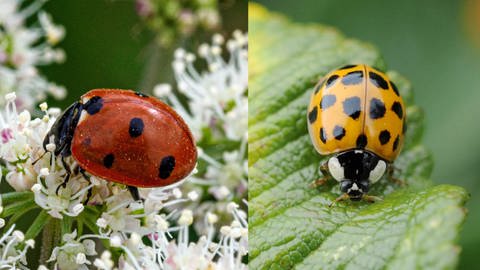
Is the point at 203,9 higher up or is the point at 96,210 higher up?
the point at 203,9

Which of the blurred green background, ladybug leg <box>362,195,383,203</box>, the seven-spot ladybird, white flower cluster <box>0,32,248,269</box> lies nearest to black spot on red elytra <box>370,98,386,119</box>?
the seven-spot ladybird

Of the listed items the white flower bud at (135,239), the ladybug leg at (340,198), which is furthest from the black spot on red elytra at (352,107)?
the white flower bud at (135,239)

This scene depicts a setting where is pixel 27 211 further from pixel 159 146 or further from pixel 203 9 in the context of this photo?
pixel 203 9

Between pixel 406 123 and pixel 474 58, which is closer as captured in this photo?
→ pixel 406 123

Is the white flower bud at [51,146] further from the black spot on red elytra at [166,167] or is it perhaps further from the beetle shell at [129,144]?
the black spot on red elytra at [166,167]

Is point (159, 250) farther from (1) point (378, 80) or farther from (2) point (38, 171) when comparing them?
(1) point (378, 80)

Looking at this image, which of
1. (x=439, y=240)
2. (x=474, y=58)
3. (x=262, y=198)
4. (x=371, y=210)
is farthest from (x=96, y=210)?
(x=474, y=58)

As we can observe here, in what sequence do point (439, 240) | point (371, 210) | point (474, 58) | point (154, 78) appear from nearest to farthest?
point (439, 240) → point (371, 210) → point (154, 78) → point (474, 58)

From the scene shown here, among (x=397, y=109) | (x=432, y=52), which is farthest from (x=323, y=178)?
(x=432, y=52)
